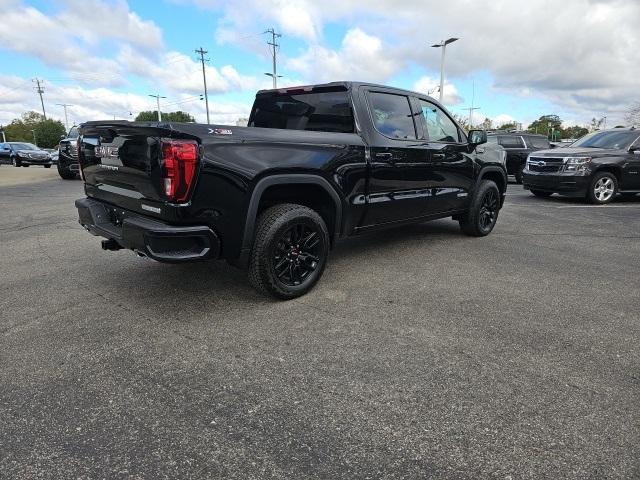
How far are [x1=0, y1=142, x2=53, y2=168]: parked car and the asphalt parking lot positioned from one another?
74.0 feet

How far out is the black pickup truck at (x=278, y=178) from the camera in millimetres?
3201

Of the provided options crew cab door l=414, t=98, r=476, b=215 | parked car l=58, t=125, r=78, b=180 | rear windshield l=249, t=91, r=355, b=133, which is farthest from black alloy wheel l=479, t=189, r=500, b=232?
parked car l=58, t=125, r=78, b=180

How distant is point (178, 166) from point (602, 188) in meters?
10.0

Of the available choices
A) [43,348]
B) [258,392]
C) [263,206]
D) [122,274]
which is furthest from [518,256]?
[43,348]

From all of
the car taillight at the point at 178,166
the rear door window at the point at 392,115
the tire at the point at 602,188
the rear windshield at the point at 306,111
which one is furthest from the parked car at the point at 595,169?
the car taillight at the point at 178,166

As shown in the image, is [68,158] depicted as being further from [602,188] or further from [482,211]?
[602,188]

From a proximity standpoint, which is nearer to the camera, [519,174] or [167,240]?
[167,240]

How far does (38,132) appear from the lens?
103m

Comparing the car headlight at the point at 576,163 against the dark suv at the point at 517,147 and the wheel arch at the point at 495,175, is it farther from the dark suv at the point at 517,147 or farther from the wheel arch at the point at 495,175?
the dark suv at the point at 517,147

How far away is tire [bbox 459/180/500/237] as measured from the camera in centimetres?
615

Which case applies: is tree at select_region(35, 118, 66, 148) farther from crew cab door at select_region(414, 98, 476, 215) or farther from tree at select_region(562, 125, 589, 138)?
crew cab door at select_region(414, 98, 476, 215)

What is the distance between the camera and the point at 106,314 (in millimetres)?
3596

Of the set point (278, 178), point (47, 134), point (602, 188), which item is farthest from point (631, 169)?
point (47, 134)

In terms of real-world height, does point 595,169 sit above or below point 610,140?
below
